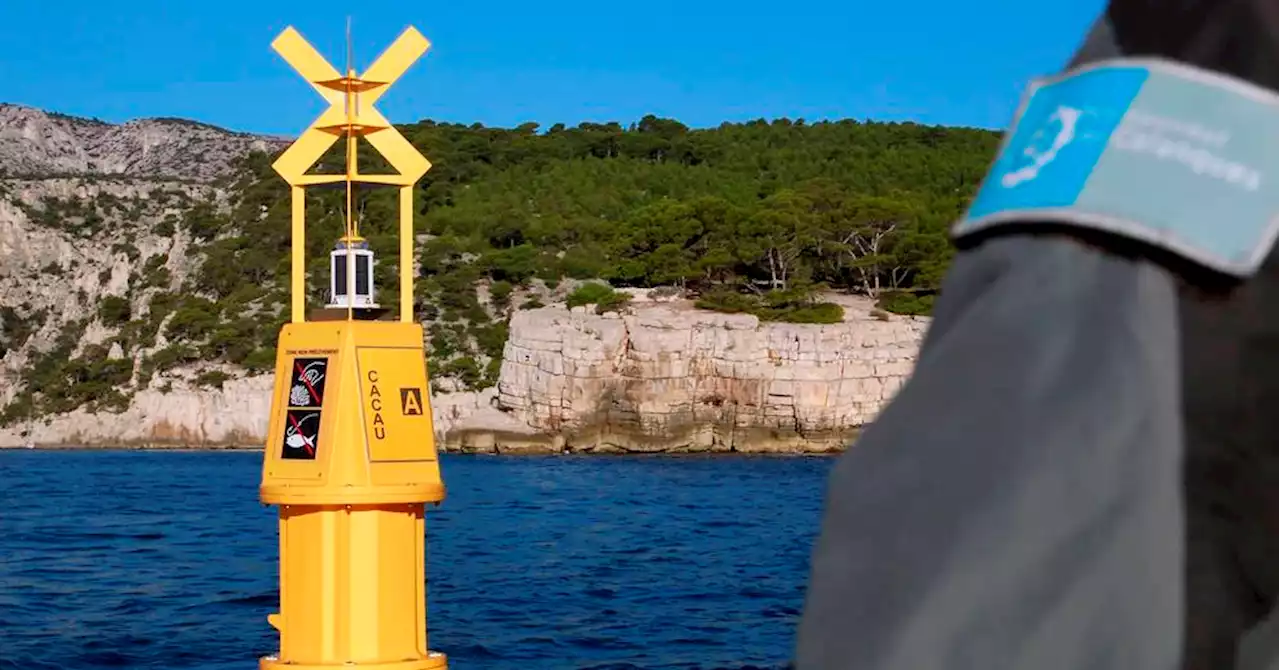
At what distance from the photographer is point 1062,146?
62 cm

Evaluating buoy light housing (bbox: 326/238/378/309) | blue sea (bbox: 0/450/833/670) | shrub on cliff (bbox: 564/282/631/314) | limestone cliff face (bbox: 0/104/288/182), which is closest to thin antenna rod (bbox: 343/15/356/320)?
buoy light housing (bbox: 326/238/378/309)

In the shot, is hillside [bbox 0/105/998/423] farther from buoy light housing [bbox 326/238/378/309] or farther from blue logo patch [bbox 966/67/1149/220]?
blue logo patch [bbox 966/67/1149/220]

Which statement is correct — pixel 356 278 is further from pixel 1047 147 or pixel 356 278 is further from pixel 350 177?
pixel 1047 147

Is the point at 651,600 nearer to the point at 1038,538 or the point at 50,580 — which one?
the point at 50,580

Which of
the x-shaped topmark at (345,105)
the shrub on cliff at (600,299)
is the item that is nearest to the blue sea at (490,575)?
the x-shaped topmark at (345,105)

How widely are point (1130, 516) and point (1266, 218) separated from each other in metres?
0.12

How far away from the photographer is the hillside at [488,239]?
59.8 metres

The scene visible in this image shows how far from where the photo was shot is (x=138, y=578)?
17672 mm

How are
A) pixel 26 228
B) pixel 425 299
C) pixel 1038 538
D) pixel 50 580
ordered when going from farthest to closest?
pixel 26 228, pixel 425 299, pixel 50 580, pixel 1038 538

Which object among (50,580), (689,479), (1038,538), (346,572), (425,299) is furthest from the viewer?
(425,299)

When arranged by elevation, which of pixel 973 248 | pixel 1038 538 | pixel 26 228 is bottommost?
pixel 1038 538

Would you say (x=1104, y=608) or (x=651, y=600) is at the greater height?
(x=1104, y=608)

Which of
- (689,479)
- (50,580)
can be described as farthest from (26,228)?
(50,580)

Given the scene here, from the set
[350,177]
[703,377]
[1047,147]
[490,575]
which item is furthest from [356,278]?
[703,377]
